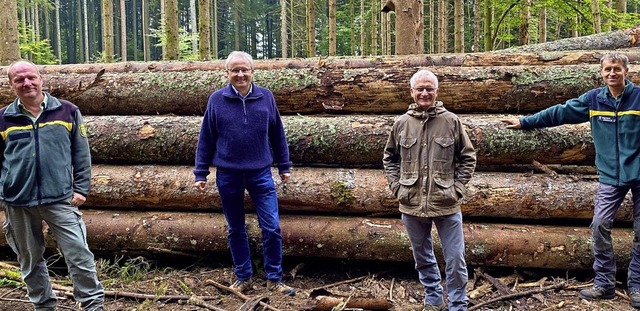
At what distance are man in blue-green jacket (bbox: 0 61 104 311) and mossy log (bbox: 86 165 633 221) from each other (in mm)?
1778

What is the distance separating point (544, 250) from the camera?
513 cm

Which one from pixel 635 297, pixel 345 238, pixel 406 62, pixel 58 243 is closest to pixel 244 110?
pixel 345 238

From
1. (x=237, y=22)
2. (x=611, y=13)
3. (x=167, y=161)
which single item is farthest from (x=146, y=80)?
(x=237, y=22)

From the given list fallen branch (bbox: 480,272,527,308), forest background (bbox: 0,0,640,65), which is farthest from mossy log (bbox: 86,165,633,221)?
forest background (bbox: 0,0,640,65)

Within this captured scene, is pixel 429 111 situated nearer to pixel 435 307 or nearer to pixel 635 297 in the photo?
pixel 435 307

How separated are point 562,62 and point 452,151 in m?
3.48

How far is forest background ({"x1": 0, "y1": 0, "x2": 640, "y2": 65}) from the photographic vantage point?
13258mm

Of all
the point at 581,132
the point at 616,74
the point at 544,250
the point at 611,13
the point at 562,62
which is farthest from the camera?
the point at 611,13

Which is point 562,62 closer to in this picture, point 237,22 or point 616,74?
point 616,74

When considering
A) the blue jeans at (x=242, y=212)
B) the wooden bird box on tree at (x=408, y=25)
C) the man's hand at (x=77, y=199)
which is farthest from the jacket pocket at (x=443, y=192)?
the wooden bird box on tree at (x=408, y=25)

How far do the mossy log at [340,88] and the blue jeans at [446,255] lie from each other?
96.3 inches

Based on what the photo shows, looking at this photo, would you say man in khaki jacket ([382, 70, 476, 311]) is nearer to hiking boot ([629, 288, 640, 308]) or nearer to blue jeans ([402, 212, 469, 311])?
blue jeans ([402, 212, 469, 311])

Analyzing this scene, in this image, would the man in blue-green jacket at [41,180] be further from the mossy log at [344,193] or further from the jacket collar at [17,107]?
the mossy log at [344,193]

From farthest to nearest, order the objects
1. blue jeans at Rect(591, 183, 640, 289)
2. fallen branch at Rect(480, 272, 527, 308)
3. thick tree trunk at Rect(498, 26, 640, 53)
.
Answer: thick tree trunk at Rect(498, 26, 640, 53) → fallen branch at Rect(480, 272, 527, 308) → blue jeans at Rect(591, 183, 640, 289)
